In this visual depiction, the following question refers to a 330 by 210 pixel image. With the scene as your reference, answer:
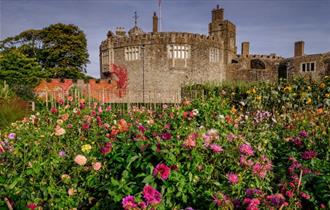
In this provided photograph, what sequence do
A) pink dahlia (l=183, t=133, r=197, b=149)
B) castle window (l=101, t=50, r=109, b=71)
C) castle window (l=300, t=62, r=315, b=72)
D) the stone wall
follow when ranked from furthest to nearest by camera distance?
castle window (l=300, t=62, r=315, b=72)
the stone wall
castle window (l=101, t=50, r=109, b=71)
pink dahlia (l=183, t=133, r=197, b=149)

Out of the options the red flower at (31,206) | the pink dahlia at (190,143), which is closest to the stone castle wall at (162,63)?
the pink dahlia at (190,143)

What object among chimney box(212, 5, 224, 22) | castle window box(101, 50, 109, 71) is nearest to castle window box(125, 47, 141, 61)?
castle window box(101, 50, 109, 71)

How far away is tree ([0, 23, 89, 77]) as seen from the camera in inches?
1268

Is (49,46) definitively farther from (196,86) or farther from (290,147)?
(290,147)

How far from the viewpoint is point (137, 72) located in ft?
87.2

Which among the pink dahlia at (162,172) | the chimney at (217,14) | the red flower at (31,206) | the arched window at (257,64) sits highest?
the chimney at (217,14)

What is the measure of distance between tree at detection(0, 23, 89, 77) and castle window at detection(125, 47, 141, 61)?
26.8 feet

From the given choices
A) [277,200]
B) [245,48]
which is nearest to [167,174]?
[277,200]

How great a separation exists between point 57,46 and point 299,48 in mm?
27411

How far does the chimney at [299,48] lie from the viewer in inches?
1262

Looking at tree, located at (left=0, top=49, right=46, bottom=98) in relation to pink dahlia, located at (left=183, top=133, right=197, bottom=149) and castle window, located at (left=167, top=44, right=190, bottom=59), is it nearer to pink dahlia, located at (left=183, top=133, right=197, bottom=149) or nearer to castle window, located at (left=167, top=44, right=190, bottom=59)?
castle window, located at (left=167, top=44, right=190, bottom=59)

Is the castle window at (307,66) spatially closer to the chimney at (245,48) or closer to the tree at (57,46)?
the chimney at (245,48)

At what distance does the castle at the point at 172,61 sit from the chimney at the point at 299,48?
0.95 metres

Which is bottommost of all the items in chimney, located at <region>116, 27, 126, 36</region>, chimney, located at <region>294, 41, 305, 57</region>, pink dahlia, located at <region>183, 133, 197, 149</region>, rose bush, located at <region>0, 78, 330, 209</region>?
rose bush, located at <region>0, 78, 330, 209</region>
